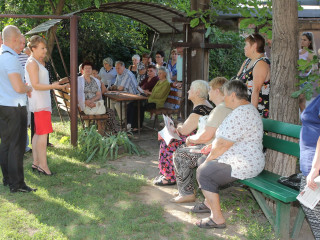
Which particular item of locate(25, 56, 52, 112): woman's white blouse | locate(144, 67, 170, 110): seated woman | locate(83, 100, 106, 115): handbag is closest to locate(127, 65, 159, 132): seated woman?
locate(144, 67, 170, 110): seated woman

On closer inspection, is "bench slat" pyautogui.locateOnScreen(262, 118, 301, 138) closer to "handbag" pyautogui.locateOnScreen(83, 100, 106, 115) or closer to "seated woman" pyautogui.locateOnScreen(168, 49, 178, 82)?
"handbag" pyautogui.locateOnScreen(83, 100, 106, 115)

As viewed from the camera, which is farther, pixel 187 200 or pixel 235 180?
pixel 187 200

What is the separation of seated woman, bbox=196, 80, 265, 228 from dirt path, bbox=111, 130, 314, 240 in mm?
143

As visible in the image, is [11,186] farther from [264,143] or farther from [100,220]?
[264,143]

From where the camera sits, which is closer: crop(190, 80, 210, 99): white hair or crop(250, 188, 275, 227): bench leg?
crop(250, 188, 275, 227): bench leg

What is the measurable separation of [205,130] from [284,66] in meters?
1.05

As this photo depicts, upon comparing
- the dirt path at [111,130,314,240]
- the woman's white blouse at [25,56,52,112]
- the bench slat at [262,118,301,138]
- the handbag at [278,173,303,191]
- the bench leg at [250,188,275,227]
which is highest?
the woman's white blouse at [25,56,52,112]

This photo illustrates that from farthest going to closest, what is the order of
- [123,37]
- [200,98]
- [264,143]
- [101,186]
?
1. [123,37]
2. [101,186]
3. [200,98]
4. [264,143]

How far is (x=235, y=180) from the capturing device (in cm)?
389

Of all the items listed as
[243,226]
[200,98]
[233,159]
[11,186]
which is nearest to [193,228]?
[243,226]

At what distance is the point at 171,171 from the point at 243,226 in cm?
143

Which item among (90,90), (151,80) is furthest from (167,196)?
(151,80)

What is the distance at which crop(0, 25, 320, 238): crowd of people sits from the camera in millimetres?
3729

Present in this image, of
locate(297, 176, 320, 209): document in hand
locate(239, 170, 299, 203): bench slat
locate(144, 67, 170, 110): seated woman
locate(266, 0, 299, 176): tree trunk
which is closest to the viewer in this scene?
locate(297, 176, 320, 209): document in hand
